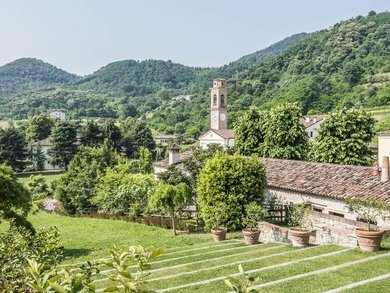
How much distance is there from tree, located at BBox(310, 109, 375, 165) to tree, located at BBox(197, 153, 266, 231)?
1288 cm

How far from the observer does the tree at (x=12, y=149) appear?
6266 centimetres

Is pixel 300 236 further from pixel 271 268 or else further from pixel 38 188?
pixel 38 188

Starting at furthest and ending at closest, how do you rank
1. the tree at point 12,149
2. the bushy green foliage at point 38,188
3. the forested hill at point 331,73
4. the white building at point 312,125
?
the forested hill at point 331,73 < the white building at point 312,125 < the tree at point 12,149 < the bushy green foliage at point 38,188

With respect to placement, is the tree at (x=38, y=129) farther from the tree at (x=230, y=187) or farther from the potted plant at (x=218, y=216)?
the potted plant at (x=218, y=216)

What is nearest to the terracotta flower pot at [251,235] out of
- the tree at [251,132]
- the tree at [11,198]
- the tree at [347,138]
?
the tree at [11,198]

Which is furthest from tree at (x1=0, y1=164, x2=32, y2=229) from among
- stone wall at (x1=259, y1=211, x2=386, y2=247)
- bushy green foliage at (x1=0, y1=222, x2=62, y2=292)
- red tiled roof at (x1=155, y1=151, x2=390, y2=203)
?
red tiled roof at (x1=155, y1=151, x2=390, y2=203)

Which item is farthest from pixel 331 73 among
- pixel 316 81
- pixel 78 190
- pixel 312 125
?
pixel 78 190

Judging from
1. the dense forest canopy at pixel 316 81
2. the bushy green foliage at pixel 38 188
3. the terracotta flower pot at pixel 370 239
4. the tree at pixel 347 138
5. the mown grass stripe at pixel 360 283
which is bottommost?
the bushy green foliage at pixel 38 188

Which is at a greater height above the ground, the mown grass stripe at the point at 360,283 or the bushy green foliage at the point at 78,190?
the mown grass stripe at the point at 360,283

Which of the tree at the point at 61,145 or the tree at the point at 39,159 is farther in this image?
the tree at the point at 39,159

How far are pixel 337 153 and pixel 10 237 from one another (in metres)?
27.2

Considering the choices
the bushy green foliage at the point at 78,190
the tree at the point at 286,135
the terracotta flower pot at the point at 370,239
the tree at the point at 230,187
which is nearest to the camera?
the terracotta flower pot at the point at 370,239

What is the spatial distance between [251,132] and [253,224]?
21.2m

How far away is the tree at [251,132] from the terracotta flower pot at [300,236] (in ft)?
73.4
